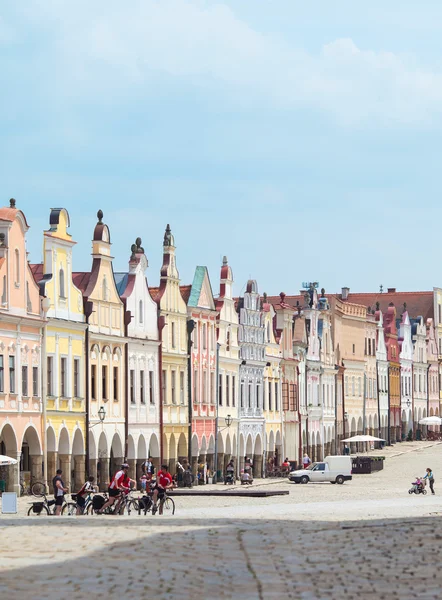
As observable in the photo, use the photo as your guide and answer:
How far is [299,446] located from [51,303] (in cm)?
4240

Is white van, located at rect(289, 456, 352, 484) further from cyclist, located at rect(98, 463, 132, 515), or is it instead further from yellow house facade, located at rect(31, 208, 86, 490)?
cyclist, located at rect(98, 463, 132, 515)

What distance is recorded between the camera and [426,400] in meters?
159

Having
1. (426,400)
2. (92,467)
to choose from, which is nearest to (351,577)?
(92,467)

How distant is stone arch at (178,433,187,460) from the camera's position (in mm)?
81188

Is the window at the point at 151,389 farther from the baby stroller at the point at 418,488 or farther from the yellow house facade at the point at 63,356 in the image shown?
the baby stroller at the point at 418,488

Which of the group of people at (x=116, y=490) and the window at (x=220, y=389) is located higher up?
the window at (x=220, y=389)

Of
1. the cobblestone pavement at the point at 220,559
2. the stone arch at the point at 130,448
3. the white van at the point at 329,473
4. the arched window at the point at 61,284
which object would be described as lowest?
the cobblestone pavement at the point at 220,559

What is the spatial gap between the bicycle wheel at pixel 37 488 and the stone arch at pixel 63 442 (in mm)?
3816

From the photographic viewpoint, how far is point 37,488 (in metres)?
62.1

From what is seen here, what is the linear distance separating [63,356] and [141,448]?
1034 centimetres

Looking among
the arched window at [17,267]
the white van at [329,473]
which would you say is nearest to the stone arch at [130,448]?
the white van at [329,473]

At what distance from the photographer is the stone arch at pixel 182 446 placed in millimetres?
81188

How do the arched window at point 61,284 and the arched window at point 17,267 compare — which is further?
the arched window at point 61,284

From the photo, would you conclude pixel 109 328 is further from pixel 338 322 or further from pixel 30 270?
pixel 338 322
